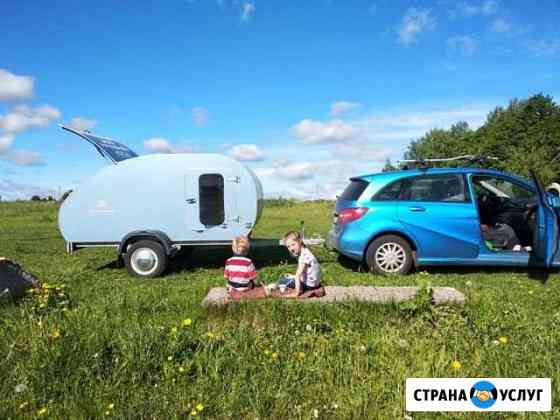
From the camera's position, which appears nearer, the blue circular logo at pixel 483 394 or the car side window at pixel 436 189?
the blue circular logo at pixel 483 394

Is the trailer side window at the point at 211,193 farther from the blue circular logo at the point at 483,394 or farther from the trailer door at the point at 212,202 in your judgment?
the blue circular logo at the point at 483,394

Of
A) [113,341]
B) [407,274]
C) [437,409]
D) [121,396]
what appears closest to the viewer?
[437,409]

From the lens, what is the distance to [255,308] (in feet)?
14.0

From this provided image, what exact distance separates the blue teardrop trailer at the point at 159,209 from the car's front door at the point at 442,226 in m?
2.86

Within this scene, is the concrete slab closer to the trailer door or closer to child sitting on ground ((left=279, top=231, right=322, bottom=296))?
child sitting on ground ((left=279, top=231, right=322, bottom=296))

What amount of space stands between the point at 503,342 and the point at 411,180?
14.0 feet

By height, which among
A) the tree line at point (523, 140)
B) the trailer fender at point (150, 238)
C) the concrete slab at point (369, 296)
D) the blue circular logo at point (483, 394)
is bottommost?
the blue circular logo at point (483, 394)

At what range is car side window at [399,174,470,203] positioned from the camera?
7.24 m

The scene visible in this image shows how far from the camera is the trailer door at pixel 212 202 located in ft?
25.3

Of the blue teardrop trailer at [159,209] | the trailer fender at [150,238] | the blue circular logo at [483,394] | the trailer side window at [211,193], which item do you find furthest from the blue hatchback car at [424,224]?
the blue circular logo at [483,394]

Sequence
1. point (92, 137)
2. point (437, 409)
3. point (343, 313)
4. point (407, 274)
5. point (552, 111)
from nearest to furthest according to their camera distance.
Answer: point (437, 409) < point (343, 313) < point (407, 274) < point (92, 137) < point (552, 111)

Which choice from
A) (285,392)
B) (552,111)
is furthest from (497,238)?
(552,111)

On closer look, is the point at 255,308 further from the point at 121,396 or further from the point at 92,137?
the point at 92,137

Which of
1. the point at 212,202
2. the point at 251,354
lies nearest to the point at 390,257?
the point at 212,202
